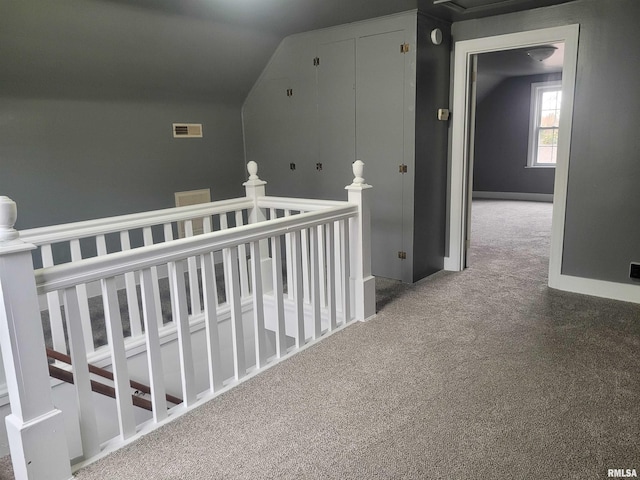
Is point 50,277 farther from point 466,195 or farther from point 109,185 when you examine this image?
point 466,195

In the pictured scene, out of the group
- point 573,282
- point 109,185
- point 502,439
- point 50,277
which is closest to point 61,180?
point 109,185

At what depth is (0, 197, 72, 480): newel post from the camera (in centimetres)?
154

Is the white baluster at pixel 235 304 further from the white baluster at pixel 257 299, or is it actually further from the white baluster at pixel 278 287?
the white baluster at pixel 278 287

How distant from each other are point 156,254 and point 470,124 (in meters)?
3.11

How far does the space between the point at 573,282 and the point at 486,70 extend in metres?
5.06

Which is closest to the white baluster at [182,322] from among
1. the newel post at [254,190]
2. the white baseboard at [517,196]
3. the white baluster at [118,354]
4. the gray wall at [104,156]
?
the white baluster at [118,354]

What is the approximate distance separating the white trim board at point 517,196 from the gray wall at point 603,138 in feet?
17.8

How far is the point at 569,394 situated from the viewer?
88.7 inches

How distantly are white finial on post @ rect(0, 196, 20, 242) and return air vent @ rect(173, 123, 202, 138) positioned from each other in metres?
3.03

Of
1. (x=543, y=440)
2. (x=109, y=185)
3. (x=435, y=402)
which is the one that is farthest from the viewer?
(x=109, y=185)

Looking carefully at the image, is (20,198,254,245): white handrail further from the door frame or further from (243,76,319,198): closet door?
the door frame

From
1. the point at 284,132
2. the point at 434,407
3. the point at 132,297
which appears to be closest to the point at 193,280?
the point at 132,297

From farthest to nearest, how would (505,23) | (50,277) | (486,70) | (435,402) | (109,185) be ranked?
(486,70) → (109,185) → (505,23) → (435,402) → (50,277)

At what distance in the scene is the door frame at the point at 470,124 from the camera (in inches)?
137
